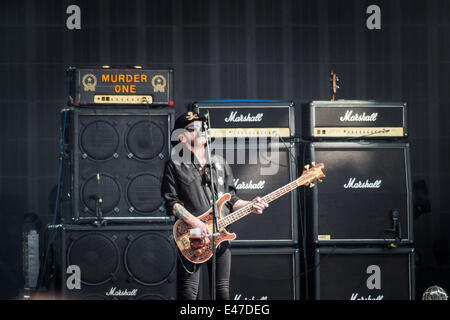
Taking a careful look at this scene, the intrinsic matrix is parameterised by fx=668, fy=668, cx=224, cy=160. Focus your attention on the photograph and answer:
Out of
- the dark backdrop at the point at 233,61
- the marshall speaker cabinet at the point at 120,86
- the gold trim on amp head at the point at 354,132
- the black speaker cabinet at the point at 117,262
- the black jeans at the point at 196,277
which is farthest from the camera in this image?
the dark backdrop at the point at 233,61

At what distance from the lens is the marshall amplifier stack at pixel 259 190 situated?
15.4 ft

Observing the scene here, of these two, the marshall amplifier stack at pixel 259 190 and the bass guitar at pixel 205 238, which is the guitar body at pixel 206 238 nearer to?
the bass guitar at pixel 205 238

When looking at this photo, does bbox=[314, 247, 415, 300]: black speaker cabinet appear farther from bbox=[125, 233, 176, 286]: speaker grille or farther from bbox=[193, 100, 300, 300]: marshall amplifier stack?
bbox=[125, 233, 176, 286]: speaker grille

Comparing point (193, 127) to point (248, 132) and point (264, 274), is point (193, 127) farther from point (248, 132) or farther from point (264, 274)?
point (264, 274)

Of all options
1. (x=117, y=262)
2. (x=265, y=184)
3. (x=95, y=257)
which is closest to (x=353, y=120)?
(x=265, y=184)

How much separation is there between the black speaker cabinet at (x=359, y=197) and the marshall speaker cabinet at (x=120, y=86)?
113 cm

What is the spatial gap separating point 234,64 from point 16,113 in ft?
6.32

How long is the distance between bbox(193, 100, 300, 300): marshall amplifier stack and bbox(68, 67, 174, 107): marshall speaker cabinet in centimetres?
32

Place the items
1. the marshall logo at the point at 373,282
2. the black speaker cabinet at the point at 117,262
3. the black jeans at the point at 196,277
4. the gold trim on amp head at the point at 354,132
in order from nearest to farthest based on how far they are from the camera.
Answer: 1. the black jeans at the point at 196,277
2. the black speaker cabinet at the point at 117,262
3. the marshall logo at the point at 373,282
4. the gold trim on amp head at the point at 354,132

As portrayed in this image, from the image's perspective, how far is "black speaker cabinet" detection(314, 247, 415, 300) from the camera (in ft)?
15.4

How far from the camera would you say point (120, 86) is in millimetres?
4520

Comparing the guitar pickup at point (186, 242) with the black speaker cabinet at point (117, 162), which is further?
the black speaker cabinet at point (117, 162)

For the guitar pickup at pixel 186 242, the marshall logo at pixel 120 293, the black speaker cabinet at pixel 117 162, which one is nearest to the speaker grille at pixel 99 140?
the black speaker cabinet at pixel 117 162
